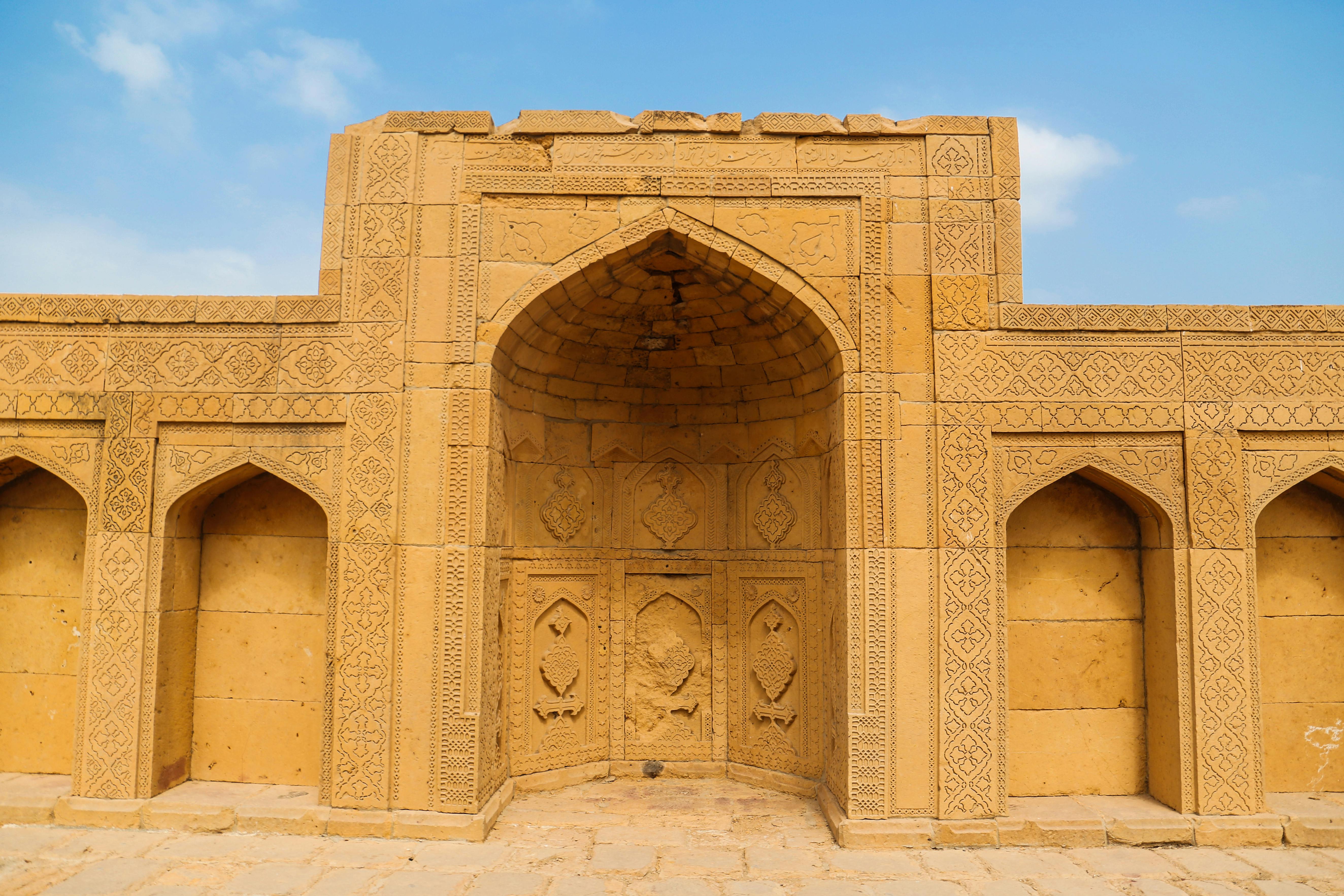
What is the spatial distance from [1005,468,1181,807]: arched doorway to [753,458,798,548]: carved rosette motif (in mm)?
1491

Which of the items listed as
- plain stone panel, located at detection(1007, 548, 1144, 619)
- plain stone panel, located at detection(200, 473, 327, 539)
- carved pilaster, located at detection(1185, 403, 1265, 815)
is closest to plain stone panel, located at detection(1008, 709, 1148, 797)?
carved pilaster, located at detection(1185, 403, 1265, 815)

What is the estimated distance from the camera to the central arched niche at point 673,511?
5711 millimetres

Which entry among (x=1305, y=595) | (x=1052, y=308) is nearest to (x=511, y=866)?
(x=1052, y=308)

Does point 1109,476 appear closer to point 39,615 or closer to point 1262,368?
point 1262,368

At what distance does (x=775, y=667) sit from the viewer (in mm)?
5980

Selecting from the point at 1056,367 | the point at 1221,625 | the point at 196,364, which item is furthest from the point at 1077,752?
the point at 196,364

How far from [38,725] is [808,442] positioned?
5558 mm

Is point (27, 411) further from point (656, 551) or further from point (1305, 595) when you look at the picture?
point (1305, 595)

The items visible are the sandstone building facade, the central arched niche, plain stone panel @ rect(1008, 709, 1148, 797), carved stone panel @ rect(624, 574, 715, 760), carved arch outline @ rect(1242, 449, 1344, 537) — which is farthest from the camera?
carved stone panel @ rect(624, 574, 715, 760)

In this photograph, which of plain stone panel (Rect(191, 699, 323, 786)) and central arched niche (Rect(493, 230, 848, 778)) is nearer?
plain stone panel (Rect(191, 699, 323, 786))

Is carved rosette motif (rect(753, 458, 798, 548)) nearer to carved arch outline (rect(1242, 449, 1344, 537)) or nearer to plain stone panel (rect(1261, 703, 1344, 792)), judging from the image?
carved arch outline (rect(1242, 449, 1344, 537))

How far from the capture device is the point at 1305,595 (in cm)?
542

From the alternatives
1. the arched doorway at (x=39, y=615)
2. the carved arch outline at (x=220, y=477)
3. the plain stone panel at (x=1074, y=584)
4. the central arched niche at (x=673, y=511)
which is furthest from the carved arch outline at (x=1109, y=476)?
the arched doorway at (x=39, y=615)

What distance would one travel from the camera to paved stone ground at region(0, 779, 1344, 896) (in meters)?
4.22
